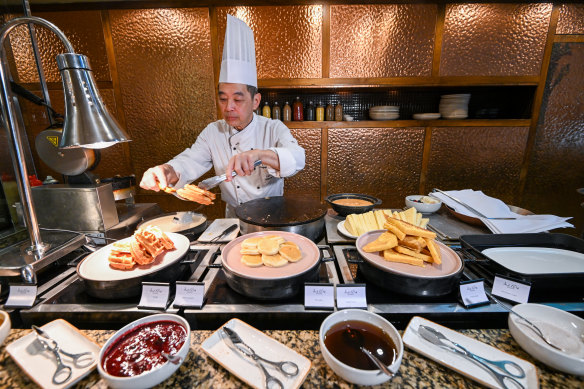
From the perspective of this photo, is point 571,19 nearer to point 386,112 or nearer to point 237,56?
point 386,112

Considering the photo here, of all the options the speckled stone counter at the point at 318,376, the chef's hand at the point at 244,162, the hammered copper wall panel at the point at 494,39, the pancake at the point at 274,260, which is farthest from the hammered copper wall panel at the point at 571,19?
the pancake at the point at 274,260

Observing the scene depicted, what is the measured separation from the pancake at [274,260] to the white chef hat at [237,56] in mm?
1664

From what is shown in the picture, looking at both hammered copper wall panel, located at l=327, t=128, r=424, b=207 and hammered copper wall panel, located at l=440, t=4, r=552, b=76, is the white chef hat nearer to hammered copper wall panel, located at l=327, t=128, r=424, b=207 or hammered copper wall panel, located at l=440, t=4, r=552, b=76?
hammered copper wall panel, located at l=327, t=128, r=424, b=207

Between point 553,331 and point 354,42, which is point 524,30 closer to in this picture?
point 354,42

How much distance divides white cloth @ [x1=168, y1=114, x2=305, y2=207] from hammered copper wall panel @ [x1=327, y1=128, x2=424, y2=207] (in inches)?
52.9

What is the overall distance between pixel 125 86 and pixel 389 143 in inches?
150

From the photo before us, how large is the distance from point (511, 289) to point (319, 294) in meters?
0.75

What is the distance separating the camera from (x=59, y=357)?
75cm

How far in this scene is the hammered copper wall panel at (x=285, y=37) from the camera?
10.5 feet

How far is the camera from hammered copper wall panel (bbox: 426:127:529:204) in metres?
3.52

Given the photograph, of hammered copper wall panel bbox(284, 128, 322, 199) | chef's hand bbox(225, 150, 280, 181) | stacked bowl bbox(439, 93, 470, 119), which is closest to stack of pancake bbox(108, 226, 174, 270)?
chef's hand bbox(225, 150, 280, 181)

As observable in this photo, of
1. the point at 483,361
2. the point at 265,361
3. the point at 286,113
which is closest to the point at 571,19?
the point at 286,113

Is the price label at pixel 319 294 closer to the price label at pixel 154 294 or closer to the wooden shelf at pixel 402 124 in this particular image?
the price label at pixel 154 294

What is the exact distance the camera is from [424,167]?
3660 mm
